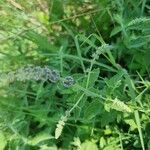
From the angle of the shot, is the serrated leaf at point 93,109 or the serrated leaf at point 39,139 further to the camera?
the serrated leaf at point 39,139

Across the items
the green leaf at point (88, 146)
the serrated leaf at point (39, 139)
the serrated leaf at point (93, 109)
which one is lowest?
the green leaf at point (88, 146)

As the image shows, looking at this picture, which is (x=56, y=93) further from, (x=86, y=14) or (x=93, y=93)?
(x=93, y=93)

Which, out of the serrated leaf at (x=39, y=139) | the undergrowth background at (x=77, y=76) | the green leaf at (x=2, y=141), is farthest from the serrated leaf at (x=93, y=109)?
the green leaf at (x=2, y=141)

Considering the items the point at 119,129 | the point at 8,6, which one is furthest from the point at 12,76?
the point at 8,6

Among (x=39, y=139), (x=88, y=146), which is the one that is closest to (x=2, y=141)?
(x=39, y=139)

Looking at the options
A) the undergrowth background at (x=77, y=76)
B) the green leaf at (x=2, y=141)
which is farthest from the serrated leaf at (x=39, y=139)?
the green leaf at (x=2, y=141)

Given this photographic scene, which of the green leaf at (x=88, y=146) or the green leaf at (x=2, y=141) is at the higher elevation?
the green leaf at (x=2, y=141)

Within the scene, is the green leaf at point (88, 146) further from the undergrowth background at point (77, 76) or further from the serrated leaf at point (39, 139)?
the serrated leaf at point (39, 139)

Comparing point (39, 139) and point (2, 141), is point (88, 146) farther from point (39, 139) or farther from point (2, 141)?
point (2, 141)

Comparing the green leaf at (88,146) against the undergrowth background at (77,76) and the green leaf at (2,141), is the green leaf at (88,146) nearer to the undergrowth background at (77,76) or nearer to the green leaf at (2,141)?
the undergrowth background at (77,76)

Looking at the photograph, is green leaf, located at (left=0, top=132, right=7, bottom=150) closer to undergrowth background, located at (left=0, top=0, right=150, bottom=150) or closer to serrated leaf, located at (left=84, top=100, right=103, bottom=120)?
undergrowth background, located at (left=0, top=0, right=150, bottom=150)
